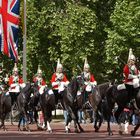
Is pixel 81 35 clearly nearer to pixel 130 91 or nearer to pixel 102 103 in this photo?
pixel 102 103

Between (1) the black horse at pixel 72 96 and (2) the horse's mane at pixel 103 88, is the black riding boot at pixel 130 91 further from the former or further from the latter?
(1) the black horse at pixel 72 96

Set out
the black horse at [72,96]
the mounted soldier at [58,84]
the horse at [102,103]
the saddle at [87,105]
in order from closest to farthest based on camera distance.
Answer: the horse at [102,103] → the black horse at [72,96] → the mounted soldier at [58,84] → the saddle at [87,105]

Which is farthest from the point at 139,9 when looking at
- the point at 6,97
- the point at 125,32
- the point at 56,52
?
the point at 6,97

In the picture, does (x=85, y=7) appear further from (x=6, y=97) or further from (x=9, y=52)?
(x=6, y=97)

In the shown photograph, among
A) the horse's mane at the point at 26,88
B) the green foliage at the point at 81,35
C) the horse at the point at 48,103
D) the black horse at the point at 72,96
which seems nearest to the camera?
the black horse at the point at 72,96

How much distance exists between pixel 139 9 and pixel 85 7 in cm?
655

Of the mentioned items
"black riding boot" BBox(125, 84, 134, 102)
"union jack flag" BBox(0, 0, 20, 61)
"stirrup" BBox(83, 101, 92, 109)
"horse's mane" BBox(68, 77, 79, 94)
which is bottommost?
"stirrup" BBox(83, 101, 92, 109)

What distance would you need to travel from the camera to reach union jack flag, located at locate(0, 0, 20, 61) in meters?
35.9

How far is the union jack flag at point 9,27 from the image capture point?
35.9 m

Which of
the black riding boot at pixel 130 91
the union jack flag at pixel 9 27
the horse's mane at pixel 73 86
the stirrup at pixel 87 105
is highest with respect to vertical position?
the union jack flag at pixel 9 27

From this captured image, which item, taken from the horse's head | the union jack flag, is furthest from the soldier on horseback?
the union jack flag

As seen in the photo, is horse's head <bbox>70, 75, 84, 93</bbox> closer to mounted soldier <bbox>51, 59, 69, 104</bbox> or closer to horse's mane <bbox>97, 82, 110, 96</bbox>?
horse's mane <bbox>97, 82, 110, 96</bbox>

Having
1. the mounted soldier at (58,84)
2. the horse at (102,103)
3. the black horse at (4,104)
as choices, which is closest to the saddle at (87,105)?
the horse at (102,103)

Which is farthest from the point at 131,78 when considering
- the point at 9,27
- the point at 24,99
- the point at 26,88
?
the point at 9,27
